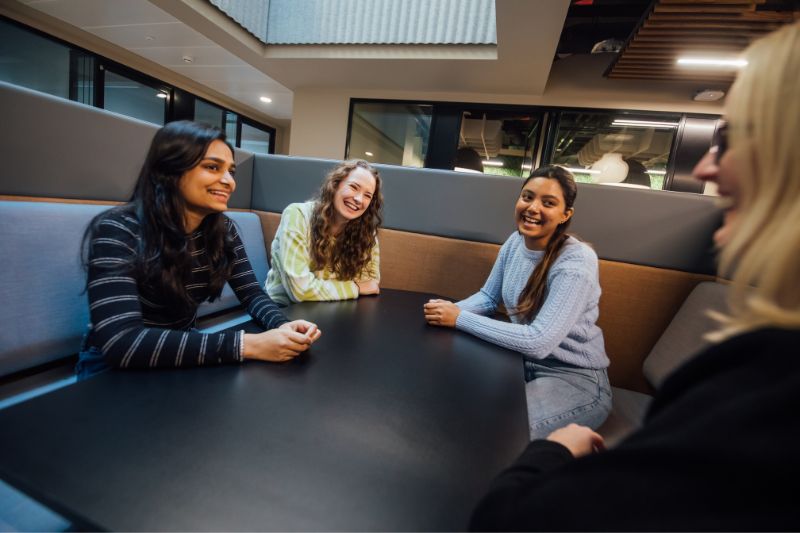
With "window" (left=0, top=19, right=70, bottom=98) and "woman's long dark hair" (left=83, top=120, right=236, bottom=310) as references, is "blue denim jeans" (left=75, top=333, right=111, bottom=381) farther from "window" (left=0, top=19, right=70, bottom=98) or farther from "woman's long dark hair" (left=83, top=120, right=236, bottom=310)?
"window" (left=0, top=19, right=70, bottom=98)

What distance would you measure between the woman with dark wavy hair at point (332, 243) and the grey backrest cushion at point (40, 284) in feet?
2.11

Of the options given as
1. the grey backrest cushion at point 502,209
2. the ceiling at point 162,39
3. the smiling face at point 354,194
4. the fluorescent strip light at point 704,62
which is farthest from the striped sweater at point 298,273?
the fluorescent strip light at point 704,62

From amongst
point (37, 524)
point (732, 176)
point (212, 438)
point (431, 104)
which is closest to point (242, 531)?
point (212, 438)

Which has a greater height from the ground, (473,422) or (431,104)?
(431,104)

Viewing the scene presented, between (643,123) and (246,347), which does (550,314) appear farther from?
(643,123)

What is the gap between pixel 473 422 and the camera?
660mm

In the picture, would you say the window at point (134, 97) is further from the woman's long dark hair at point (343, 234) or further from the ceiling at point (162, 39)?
the woman's long dark hair at point (343, 234)

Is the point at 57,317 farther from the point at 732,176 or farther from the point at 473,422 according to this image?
the point at 732,176

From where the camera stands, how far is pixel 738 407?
310mm

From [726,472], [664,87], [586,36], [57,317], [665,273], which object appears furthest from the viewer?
[664,87]

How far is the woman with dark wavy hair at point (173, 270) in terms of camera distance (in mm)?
757

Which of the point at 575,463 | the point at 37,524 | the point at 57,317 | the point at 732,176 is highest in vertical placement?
the point at 732,176

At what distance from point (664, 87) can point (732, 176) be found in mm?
5951

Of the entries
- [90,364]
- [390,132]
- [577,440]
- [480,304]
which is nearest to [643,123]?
[390,132]
